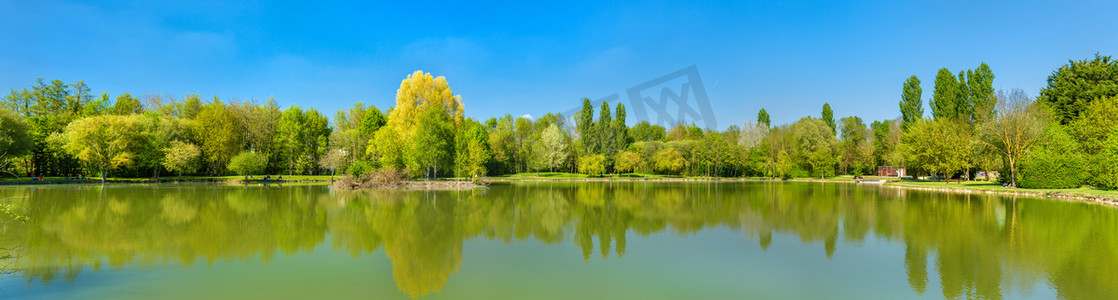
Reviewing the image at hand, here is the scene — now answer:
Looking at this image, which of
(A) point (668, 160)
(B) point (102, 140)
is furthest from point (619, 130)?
(B) point (102, 140)

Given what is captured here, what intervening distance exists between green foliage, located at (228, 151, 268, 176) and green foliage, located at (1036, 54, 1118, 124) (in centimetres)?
5966

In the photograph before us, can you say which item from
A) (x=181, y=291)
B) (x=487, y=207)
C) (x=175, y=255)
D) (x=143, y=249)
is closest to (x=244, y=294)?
(x=181, y=291)

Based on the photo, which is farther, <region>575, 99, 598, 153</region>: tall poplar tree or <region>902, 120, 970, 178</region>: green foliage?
<region>575, 99, 598, 153</region>: tall poplar tree

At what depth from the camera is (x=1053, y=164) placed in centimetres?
2616

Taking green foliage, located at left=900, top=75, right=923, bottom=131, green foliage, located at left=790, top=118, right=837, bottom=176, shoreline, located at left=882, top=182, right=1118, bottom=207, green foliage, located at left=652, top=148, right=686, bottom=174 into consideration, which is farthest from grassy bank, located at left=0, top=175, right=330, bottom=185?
green foliage, located at left=900, top=75, right=923, bottom=131

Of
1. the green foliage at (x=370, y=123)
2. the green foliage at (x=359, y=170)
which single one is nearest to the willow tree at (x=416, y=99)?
the green foliage at (x=359, y=170)

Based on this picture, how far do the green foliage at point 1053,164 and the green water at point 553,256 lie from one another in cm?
1397

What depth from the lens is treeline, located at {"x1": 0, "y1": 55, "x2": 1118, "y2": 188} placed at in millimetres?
29109

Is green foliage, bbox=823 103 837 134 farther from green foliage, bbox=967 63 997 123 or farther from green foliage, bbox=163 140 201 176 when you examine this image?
green foliage, bbox=163 140 201 176

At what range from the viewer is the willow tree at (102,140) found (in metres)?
35.3

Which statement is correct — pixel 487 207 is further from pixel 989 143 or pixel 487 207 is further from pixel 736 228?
pixel 989 143

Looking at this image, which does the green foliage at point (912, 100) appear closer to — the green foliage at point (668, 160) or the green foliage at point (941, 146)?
the green foliage at point (941, 146)

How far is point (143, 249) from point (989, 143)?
4135 cm

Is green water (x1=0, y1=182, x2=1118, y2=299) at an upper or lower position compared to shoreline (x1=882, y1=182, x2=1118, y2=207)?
lower
